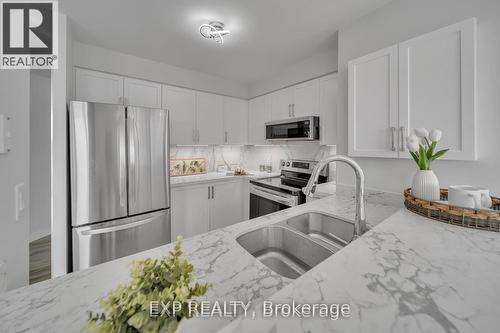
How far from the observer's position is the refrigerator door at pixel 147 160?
6.59ft

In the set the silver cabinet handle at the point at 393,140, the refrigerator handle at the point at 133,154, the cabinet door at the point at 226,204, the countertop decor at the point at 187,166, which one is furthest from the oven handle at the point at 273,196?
the refrigerator handle at the point at 133,154

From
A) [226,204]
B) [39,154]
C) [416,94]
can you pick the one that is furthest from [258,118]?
[39,154]

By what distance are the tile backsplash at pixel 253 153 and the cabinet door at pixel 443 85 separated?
1.33 meters

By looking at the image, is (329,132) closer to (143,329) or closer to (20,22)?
(143,329)

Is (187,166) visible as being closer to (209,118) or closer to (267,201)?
(209,118)

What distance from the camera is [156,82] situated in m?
2.74

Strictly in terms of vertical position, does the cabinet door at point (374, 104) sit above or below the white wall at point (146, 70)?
below

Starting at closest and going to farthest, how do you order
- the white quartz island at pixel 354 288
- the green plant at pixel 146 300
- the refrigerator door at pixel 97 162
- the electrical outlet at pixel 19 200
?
1. the green plant at pixel 146 300
2. the white quartz island at pixel 354 288
3. the electrical outlet at pixel 19 200
4. the refrigerator door at pixel 97 162

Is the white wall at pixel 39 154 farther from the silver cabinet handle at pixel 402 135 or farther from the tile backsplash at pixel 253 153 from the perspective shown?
the silver cabinet handle at pixel 402 135

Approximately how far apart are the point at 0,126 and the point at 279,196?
225 centimetres

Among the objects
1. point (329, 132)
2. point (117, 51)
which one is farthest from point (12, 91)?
point (329, 132)

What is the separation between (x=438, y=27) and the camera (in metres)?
1.36

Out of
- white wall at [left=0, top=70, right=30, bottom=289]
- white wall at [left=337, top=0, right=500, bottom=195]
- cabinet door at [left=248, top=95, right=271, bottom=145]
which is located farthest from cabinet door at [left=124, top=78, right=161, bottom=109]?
white wall at [left=337, top=0, right=500, bottom=195]

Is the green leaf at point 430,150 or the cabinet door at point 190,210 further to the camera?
the cabinet door at point 190,210
